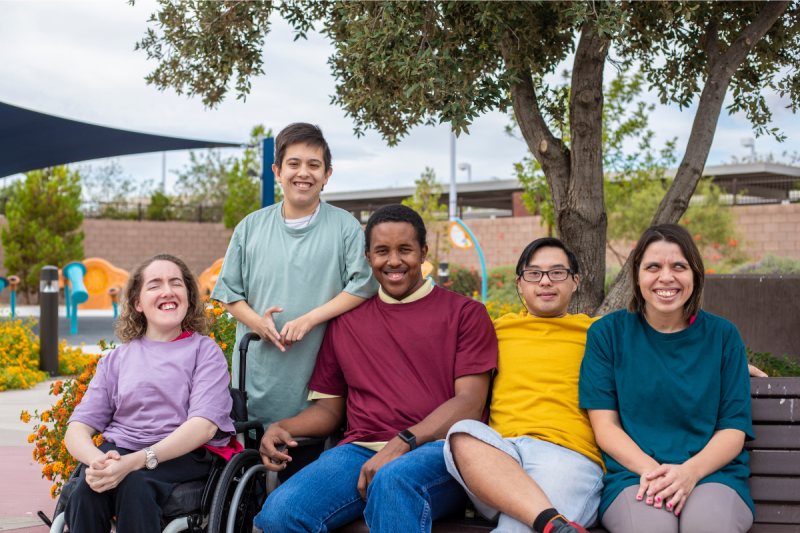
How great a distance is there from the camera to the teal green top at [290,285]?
9.78 ft

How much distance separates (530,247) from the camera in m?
2.94

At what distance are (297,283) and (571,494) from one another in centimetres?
139

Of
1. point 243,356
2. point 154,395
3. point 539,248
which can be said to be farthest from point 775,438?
point 154,395

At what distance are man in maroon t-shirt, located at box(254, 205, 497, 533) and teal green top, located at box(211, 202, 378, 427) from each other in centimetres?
9

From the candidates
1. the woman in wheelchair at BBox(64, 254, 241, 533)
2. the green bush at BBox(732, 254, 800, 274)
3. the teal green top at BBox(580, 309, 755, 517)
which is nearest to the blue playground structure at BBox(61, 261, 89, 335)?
the woman in wheelchair at BBox(64, 254, 241, 533)

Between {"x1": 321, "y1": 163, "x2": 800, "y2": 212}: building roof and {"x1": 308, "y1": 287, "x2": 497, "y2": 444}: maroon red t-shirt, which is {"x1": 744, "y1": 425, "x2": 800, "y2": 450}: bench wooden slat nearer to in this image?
{"x1": 308, "y1": 287, "x2": 497, "y2": 444}: maroon red t-shirt

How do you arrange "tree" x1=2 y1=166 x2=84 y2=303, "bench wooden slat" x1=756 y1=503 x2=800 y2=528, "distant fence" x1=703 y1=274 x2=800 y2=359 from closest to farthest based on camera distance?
"bench wooden slat" x1=756 y1=503 x2=800 y2=528 → "distant fence" x1=703 y1=274 x2=800 y2=359 → "tree" x1=2 y1=166 x2=84 y2=303

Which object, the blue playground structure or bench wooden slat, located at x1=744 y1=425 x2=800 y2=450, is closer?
bench wooden slat, located at x1=744 y1=425 x2=800 y2=450

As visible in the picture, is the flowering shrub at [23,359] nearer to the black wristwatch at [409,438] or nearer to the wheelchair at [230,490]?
the wheelchair at [230,490]

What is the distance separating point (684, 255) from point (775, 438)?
0.82 metres

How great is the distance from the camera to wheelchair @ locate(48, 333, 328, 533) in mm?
2422

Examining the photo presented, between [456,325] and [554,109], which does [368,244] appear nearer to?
[456,325]

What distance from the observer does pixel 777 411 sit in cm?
272

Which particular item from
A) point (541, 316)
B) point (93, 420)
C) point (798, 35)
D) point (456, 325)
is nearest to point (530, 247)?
point (541, 316)
